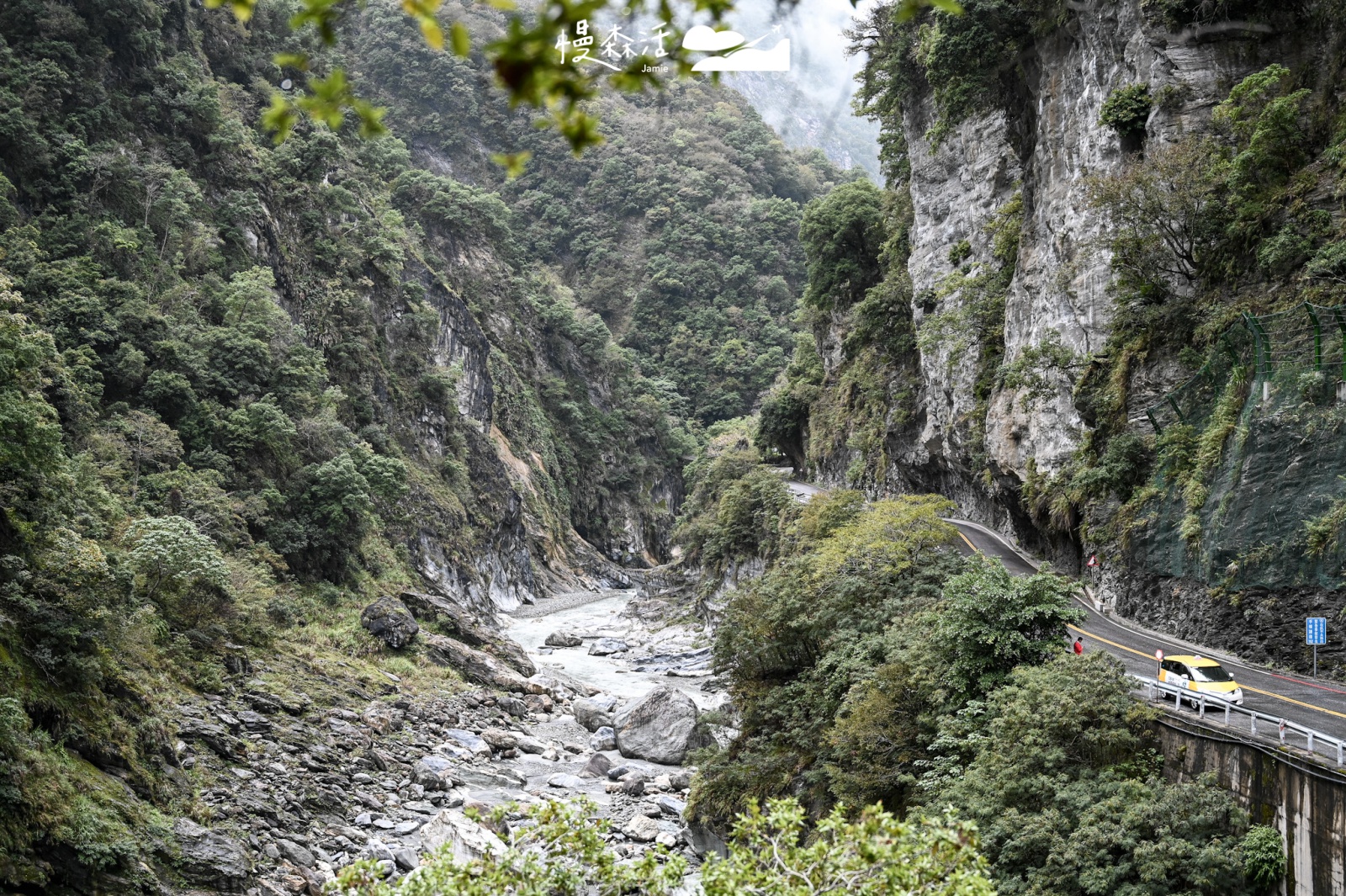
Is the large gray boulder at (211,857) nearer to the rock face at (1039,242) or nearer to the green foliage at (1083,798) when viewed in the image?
the green foliage at (1083,798)

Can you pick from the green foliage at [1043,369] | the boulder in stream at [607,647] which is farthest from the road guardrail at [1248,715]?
the boulder in stream at [607,647]

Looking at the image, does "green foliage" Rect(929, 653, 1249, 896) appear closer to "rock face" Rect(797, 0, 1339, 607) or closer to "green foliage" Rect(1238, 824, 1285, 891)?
"green foliage" Rect(1238, 824, 1285, 891)

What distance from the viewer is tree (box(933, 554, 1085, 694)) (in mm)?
15391

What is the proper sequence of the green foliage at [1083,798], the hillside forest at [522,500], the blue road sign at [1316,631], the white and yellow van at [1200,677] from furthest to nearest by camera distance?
the blue road sign at [1316,631], the white and yellow van at [1200,677], the hillside forest at [522,500], the green foliage at [1083,798]

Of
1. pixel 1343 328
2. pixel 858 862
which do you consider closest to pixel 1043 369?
pixel 1343 328

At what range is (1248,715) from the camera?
41.6 ft

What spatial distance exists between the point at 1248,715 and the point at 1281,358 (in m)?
7.64

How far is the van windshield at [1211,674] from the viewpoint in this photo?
1364cm

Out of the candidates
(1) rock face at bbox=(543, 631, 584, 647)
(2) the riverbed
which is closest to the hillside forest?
(2) the riverbed

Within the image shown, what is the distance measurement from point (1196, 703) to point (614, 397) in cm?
→ 7520

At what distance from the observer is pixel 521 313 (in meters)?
81.4

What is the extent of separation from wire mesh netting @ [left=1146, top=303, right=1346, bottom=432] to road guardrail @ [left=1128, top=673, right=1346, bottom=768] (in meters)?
6.00

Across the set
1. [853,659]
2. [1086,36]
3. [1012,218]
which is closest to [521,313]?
[1012,218]

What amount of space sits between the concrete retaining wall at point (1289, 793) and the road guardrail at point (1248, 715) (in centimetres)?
28
